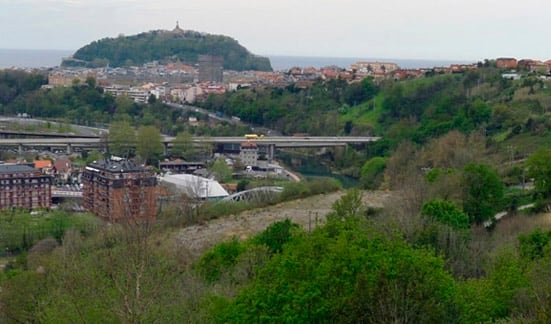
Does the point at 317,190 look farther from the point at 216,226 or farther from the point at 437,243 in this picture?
the point at 437,243

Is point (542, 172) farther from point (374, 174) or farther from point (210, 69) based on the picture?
point (210, 69)

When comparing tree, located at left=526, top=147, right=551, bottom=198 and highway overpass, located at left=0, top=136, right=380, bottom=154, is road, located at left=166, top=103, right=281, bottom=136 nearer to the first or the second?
highway overpass, located at left=0, top=136, right=380, bottom=154

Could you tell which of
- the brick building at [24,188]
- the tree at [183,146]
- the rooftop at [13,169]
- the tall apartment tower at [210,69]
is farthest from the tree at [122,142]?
the tall apartment tower at [210,69]

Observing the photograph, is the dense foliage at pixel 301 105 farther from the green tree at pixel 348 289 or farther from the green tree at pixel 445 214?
the green tree at pixel 348 289

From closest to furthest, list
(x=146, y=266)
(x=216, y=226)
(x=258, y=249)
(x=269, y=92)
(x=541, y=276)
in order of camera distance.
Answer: (x=146, y=266), (x=541, y=276), (x=258, y=249), (x=216, y=226), (x=269, y=92)

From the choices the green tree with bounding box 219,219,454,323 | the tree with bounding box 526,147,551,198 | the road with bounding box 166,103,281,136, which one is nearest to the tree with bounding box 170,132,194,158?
the road with bounding box 166,103,281,136

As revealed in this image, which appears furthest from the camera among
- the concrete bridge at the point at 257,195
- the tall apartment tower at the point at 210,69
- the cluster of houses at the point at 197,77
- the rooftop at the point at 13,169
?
the tall apartment tower at the point at 210,69

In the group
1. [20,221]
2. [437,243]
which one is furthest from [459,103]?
[437,243]
